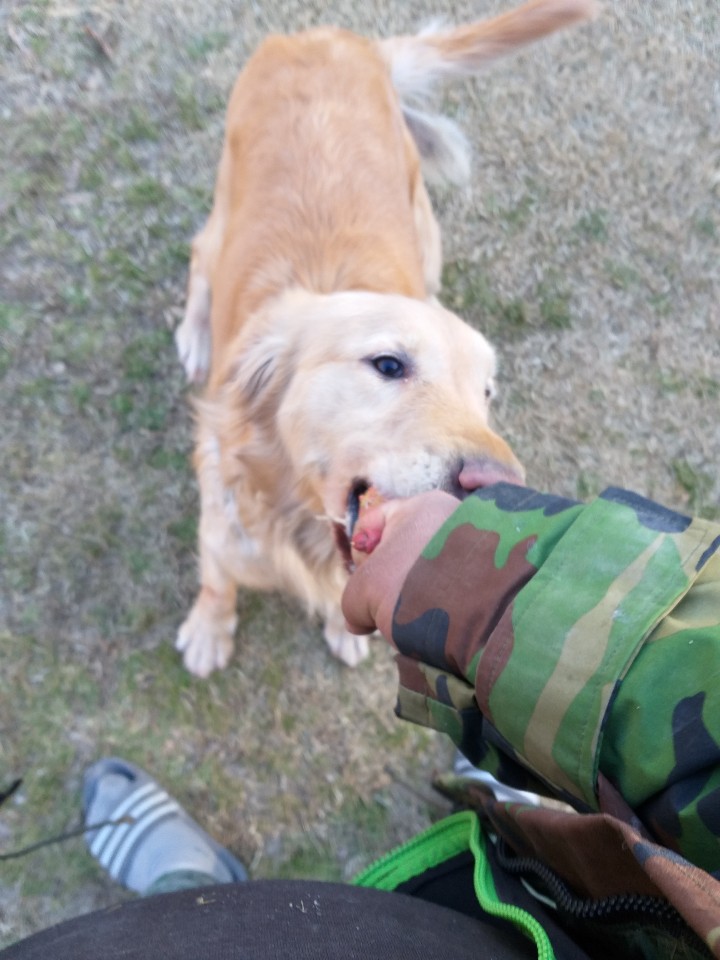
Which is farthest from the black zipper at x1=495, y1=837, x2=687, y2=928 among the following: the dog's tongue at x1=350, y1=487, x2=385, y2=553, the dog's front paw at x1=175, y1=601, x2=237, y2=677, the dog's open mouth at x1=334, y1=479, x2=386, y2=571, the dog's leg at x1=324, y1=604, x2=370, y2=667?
the dog's front paw at x1=175, y1=601, x2=237, y2=677

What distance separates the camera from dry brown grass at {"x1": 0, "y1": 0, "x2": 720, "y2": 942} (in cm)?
230

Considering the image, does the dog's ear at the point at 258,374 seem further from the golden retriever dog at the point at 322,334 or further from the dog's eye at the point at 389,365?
the dog's eye at the point at 389,365

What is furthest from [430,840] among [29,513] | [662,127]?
[662,127]

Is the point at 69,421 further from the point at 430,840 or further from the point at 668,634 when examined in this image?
the point at 668,634

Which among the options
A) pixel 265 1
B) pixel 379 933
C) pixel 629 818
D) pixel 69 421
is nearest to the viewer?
pixel 629 818

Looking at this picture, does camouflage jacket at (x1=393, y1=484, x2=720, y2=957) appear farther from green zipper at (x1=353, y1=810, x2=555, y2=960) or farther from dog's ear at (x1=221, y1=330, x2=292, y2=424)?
dog's ear at (x1=221, y1=330, x2=292, y2=424)

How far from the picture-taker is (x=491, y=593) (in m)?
0.89

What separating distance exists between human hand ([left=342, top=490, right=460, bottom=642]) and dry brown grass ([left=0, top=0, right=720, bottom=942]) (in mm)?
1426

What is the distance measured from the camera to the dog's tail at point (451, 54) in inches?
94.1

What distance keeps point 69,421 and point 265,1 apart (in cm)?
215

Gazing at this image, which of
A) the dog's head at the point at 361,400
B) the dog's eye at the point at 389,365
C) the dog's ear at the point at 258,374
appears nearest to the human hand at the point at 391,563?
the dog's head at the point at 361,400

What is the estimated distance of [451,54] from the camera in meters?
2.60

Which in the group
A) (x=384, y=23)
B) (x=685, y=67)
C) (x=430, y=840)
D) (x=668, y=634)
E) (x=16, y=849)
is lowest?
(x=16, y=849)

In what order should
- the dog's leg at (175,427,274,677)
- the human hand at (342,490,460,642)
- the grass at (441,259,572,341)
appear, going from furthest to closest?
the grass at (441,259,572,341) → the dog's leg at (175,427,274,677) → the human hand at (342,490,460,642)
